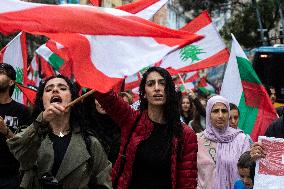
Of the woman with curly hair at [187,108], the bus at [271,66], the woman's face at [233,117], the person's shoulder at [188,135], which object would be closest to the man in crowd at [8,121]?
the person's shoulder at [188,135]

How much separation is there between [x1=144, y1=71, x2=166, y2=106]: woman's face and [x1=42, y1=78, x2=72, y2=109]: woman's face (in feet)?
1.99

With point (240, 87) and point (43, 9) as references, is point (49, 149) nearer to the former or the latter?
point (43, 9)

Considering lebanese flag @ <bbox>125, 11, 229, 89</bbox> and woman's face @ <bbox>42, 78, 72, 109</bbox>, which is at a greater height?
lebanese flag @ <bbox>125, 11, 229, 89</bbox>

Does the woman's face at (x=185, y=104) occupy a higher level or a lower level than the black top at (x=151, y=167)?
higher

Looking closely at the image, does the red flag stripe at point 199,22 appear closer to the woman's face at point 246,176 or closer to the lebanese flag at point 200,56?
the lebanese flag at point 200,56

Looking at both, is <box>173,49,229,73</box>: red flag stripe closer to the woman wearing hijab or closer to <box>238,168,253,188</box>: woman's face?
the woman wearing hijab

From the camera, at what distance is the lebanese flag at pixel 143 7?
6.34 m

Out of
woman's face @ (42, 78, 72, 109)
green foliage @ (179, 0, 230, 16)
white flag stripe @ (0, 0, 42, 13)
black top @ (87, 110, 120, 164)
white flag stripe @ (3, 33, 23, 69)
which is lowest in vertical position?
black top @ (87, 110, 120, 164)

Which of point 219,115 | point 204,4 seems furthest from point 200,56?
point 204,4

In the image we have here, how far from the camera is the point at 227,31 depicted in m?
32.9

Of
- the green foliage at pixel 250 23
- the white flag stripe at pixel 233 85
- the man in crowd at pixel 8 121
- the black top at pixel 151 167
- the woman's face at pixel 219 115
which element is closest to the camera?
the black top at pixel 151 167

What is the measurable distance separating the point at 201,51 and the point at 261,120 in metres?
1.97

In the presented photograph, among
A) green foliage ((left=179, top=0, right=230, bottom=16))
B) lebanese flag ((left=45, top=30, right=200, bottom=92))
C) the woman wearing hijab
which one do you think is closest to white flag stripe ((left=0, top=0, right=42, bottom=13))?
lebanese flag ((left=45, top=30, right=200, bottom=92))

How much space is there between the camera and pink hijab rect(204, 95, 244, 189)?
19.9 feet
